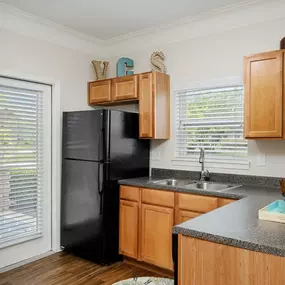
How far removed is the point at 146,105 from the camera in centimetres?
340

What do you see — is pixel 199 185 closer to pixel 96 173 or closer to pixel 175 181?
pixel 175 181

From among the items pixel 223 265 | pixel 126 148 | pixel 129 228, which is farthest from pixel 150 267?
pixel 223 265

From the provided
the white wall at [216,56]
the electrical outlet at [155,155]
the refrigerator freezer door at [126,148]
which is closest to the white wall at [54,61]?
the white wall at [216,56]

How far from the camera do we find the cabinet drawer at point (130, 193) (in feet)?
10.4

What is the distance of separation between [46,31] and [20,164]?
1536 mm

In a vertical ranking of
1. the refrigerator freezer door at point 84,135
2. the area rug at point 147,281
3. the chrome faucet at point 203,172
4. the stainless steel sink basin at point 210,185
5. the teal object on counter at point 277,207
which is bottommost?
the area rug at point 147,281

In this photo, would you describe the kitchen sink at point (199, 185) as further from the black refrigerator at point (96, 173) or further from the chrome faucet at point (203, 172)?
the black refrigerator at point (96, 173)

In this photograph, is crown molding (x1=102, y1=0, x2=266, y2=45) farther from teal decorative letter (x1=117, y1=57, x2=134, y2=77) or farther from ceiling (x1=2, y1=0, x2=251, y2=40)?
teal decorative letter (x1=117, y1=57, x2=134, y2=77)

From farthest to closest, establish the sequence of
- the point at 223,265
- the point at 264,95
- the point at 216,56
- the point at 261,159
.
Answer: the point at 216,56
the point at 261,159
the point at 264,95
the point at 223,265

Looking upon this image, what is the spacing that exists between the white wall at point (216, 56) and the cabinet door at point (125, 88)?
1.21ft

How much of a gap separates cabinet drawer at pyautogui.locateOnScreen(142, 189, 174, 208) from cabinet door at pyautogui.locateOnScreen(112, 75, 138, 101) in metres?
1.14

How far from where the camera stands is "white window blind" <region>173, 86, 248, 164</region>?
317 centimetres

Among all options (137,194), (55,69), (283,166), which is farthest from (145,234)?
(55,69)

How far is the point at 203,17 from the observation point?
3.22 metres
